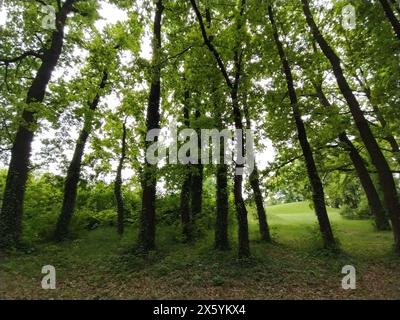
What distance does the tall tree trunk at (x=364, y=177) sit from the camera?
19641 millimetres

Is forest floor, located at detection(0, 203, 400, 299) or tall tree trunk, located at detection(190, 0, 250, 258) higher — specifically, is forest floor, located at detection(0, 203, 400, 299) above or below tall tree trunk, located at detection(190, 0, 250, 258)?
below

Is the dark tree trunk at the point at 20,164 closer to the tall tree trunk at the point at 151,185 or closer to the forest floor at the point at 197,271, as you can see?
the forest floor at the point at 197,271

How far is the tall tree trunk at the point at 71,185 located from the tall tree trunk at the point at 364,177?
11.7 metres

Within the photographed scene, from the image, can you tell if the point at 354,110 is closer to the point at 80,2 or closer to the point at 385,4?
the point at 385,4

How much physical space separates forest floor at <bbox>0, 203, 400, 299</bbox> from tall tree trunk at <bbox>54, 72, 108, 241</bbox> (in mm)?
1031

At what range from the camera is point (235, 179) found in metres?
14.0

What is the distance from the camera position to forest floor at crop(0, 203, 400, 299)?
10.5 m

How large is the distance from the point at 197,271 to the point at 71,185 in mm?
8628

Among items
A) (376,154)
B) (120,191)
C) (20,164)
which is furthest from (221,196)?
(20,164)

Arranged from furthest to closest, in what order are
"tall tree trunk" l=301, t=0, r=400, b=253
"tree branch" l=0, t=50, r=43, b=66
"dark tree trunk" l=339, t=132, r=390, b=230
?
"dark tree trunk" l=339, t=132, r=390, b=230, "tree branch" l=0, t=50, r=43, b=66, "tall tree trunk" l=301, t=0, r=400, b=253

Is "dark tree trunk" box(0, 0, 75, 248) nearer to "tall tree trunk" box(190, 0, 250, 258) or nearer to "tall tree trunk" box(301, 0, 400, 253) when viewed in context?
"tall tree trunk" box(190, 0, 250, 258)

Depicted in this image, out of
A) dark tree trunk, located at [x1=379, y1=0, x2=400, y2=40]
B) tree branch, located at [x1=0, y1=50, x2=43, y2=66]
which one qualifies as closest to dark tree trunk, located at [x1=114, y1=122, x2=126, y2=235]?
tree branch, located at [x1=0, y1=50, x2=43, y2=66]

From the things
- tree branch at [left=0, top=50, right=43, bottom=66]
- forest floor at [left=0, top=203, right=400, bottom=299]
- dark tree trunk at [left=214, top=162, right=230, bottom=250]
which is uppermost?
tree branch at [left=0, top=50, right=43, bottom=66]

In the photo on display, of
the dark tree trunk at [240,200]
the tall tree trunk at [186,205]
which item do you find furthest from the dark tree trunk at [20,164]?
the dark tree trunk at [240,200]
